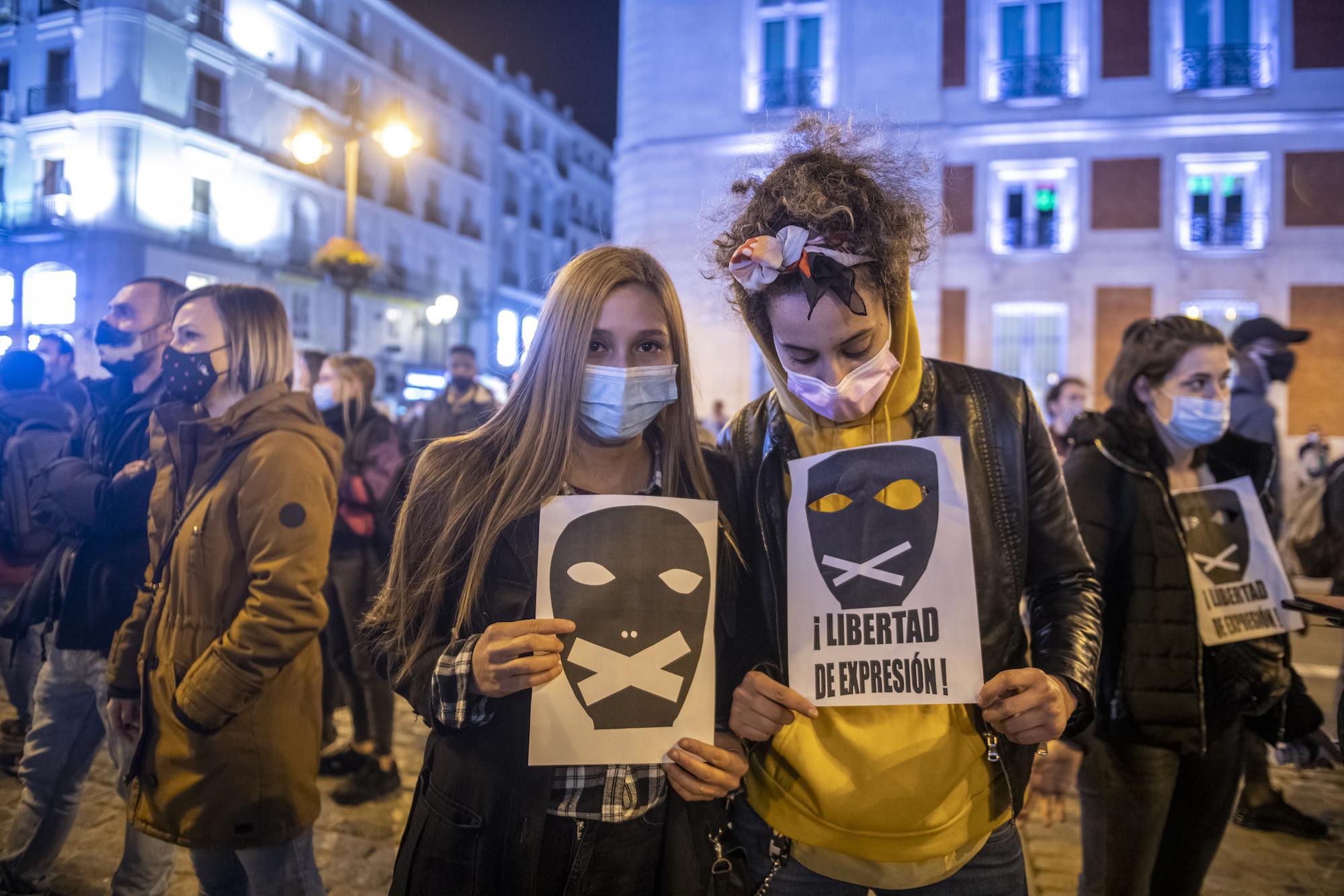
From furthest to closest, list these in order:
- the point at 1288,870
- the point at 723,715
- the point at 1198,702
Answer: the point at 1288,870 → the point at 1198,702 → the point at 723,715

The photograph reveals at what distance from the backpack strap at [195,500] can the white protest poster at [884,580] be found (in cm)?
174

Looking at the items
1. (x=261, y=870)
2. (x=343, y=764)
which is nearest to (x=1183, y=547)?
(x=261, y=870)

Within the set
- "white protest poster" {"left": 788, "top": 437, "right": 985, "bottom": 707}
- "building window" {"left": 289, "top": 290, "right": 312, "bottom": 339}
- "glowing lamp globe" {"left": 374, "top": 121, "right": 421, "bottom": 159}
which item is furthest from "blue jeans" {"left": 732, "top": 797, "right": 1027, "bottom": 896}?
"building window" {"left": 289, "top": 290, "right": 312, "bottom": 339}

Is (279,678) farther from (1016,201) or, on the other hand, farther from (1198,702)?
(1016,201)

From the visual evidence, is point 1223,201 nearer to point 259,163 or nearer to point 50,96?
point 50,96

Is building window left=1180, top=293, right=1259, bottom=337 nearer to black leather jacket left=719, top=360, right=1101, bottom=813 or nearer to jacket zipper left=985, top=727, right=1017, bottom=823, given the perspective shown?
black leather jacket left=719, top=360, right=1101, bottom=813

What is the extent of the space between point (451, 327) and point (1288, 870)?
137 ft

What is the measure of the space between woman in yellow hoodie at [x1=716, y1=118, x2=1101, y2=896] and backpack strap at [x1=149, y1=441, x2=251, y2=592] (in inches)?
64.1

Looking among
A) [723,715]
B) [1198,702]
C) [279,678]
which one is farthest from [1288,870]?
[279,678]

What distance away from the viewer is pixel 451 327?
4262 cm

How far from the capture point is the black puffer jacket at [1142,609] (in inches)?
95.6

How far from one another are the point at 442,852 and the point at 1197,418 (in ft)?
8.07

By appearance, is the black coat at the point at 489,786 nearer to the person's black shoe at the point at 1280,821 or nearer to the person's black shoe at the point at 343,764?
the person's black shoe at the point at 343,764

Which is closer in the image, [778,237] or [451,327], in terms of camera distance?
[778,237]
